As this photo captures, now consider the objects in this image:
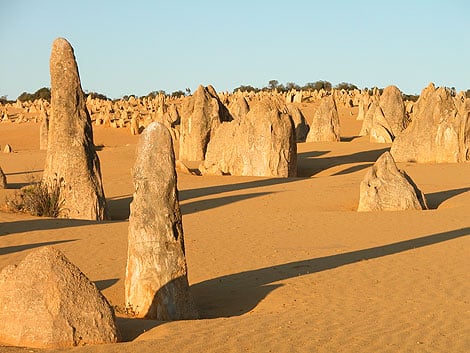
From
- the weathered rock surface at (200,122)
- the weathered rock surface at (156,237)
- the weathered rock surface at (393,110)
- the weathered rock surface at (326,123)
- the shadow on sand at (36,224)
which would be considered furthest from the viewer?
the weathered rock surface at (393,110)

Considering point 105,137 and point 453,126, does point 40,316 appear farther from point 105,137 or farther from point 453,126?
point 105,137

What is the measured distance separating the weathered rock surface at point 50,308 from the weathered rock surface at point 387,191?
967cm

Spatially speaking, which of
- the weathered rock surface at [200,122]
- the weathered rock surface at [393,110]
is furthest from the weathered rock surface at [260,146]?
the weathered rock surface at [393,110]

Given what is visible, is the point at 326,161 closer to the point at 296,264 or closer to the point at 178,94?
the point at 296,264

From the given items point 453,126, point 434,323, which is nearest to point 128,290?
point 434,323

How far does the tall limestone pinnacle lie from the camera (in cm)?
1536

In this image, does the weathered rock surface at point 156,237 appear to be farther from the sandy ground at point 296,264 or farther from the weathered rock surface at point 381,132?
the weathered rock surface at point 381,132

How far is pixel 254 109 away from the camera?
22391mm

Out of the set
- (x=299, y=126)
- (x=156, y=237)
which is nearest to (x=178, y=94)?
(x=299, y=126)

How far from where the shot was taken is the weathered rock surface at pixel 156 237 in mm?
8633

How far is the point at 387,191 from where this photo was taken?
1625cm

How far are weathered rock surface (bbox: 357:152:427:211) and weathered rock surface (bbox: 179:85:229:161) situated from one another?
1091 cm

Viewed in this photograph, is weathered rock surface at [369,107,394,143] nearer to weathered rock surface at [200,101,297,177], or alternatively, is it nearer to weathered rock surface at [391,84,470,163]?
weathered rock surface at [391,84,470,163]

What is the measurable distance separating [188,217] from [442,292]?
267 inches
